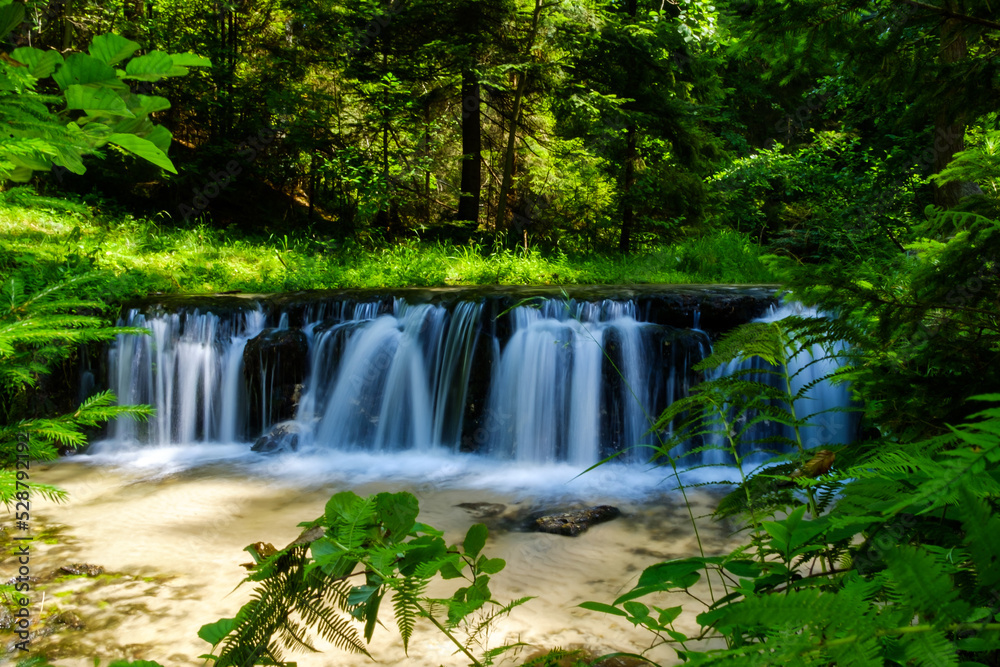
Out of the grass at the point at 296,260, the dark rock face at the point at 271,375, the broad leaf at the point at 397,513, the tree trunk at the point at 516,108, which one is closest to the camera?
the broad leaf at the point at 397,513

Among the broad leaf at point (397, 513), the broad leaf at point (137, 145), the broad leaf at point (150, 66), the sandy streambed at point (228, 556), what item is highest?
the broad leaf at point (150, 66)

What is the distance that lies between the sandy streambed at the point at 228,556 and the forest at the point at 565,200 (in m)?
0.27

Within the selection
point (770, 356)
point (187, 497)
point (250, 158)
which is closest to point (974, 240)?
point (770, 356)

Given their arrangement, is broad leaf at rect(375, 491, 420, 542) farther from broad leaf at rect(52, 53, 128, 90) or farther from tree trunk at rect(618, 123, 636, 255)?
tree trunk at rect(618, 123, 636, 255)

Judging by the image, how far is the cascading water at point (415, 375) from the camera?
7.79 meters

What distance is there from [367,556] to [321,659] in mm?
2763

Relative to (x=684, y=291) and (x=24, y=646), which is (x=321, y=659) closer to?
(x=24, y=646)

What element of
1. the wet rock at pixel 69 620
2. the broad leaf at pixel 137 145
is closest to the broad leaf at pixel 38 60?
the broad leaf at pixel 137 145

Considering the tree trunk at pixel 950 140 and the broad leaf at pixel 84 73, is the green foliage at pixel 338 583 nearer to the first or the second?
the broad leaf at pixel 84 73

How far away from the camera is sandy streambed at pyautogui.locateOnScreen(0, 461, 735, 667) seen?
3.36 metres

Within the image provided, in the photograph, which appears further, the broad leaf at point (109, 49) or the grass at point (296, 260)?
the grass at point (296, 260)

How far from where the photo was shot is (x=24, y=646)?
10.3 ft

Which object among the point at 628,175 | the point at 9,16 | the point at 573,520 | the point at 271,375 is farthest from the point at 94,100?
the point at 628,175

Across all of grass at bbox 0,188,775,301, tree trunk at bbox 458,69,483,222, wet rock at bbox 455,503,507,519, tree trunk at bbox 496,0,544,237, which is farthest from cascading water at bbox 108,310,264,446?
tree trunk at bbox 458,69,483,222
